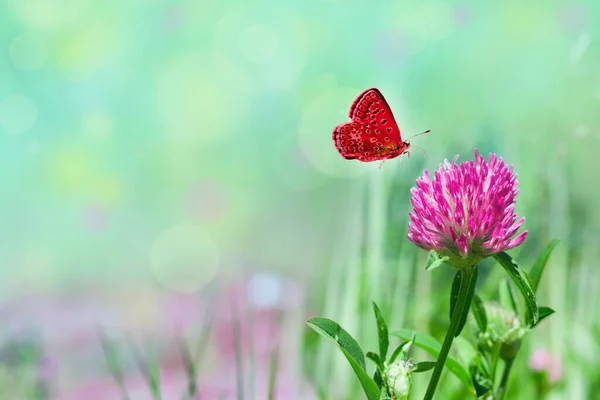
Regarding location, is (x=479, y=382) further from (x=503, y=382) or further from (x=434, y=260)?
(x=434, y=260)

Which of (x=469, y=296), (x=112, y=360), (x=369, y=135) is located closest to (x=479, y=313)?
(x=469, y=296)

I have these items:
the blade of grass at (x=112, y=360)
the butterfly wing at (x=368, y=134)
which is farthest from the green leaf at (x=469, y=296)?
the blade of grass at (x=112, y=360)

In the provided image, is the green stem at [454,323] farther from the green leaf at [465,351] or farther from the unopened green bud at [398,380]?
the green leaf at [465,351]

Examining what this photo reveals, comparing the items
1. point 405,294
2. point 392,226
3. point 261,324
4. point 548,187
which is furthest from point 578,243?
point 261,324

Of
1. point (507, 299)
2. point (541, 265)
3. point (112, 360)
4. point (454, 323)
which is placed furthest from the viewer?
point (112, 360)

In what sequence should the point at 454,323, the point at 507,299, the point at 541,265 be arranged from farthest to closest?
the point at 507,299 < the point at 541,265 < the point at 454,323

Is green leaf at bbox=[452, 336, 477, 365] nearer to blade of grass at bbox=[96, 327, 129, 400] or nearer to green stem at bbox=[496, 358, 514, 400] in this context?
green stem at bbox=[496, 358, 514, 400]

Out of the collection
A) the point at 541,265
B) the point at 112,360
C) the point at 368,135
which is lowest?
the point at 112,360
